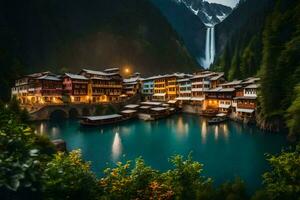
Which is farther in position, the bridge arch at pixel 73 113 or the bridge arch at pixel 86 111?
the bridge arch at pixel 86 111

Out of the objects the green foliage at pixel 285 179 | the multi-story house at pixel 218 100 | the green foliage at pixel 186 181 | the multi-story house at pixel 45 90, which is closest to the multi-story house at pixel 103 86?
the multi-story house at pixel 45 90

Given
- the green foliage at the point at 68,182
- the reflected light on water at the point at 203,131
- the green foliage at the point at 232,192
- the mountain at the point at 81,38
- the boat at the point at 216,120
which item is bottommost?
the reflected light on water at the point at 203,131

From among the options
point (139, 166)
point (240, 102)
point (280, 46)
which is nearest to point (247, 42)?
point (240, 102)

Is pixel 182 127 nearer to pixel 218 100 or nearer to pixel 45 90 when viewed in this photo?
pixel 218 100

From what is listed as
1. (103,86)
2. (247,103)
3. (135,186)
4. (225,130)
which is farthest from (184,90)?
(135,186)

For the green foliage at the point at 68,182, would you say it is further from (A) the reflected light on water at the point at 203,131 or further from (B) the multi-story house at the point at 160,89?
(B) the multi-story house at the point at 160,89

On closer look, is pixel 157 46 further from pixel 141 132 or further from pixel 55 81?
pixel 141 132

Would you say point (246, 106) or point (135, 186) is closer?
point (135, 186)
